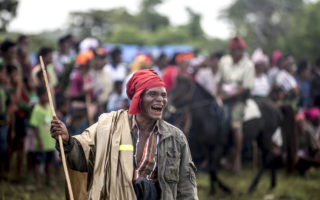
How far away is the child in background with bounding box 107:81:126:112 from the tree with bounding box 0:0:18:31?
262 cm

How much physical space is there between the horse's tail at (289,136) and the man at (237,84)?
119cm

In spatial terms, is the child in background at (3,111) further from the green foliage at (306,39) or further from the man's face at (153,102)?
the green foliage at (306,39)

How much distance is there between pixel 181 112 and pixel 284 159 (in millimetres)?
3236

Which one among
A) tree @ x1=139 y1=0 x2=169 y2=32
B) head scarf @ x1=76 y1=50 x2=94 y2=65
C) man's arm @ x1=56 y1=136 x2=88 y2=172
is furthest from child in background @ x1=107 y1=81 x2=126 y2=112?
tree @ x1=139 y1=0 x2=169 y2=32

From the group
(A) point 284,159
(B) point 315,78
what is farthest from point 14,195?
(B) point 315,78

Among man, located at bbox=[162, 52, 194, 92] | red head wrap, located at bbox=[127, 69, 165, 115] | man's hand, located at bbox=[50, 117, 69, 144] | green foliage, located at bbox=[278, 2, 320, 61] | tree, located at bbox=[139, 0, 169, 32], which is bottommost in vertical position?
man's hand, located at bbox=[50, 117, 69, 144]

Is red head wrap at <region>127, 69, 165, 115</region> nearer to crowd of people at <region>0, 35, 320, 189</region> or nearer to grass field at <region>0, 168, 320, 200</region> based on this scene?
grass field at <region>0, 168, 320, 200</region>

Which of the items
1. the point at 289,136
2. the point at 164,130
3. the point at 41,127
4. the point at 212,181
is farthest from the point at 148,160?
the point at 289,136

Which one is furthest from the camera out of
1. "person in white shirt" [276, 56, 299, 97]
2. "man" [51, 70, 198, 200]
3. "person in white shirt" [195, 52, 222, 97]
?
"person in white shirt" [276, 56, 299, 97]

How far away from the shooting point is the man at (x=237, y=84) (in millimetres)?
9538

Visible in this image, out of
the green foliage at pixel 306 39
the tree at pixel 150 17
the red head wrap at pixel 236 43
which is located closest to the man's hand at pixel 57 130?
the red head wrap at pixel 236 43

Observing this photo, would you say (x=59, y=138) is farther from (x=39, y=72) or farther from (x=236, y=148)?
(x=236, y=148)

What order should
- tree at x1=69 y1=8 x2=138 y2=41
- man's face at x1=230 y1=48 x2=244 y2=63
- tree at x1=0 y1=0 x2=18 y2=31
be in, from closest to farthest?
tree at x1=0 y1=0 x2=18 y2=31 < man's face at x1=230 y1=48 x2=244 y2=63 < tree at x1=69 y1=8 x2=138 y2=41

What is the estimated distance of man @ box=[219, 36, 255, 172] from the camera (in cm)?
954
